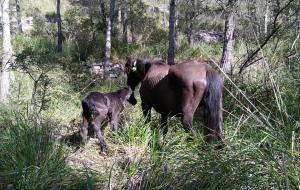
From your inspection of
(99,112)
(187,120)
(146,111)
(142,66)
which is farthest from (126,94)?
(187,120)

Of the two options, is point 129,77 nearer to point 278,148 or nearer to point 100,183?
point 100,183

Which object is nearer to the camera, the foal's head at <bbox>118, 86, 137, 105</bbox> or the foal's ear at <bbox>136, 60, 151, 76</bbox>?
the foal's ear at <bbox>136, 60, 151, 76</bbox>

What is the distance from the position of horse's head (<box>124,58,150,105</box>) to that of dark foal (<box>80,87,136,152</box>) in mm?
635

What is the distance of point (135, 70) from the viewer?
291 inches

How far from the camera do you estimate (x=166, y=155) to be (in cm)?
504

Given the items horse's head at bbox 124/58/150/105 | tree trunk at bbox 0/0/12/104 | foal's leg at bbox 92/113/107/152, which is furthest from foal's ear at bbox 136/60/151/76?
tree trunk at bbox 0/0/12/104

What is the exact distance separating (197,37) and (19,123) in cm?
2233

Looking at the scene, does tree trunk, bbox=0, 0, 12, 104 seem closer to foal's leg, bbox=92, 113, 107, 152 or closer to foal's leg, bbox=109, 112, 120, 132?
foal's leg, bbox=109, 112, 120, 132

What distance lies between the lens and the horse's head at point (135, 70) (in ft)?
23.4

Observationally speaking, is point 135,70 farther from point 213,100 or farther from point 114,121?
point 213,100

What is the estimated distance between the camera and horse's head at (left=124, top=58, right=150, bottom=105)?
7.14m

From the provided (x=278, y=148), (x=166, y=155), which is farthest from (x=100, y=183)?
(x=278, y=148)

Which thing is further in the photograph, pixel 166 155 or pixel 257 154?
pixel 166 155

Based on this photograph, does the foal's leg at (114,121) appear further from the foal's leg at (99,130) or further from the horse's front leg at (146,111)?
the horse's front leg at (146,111)
